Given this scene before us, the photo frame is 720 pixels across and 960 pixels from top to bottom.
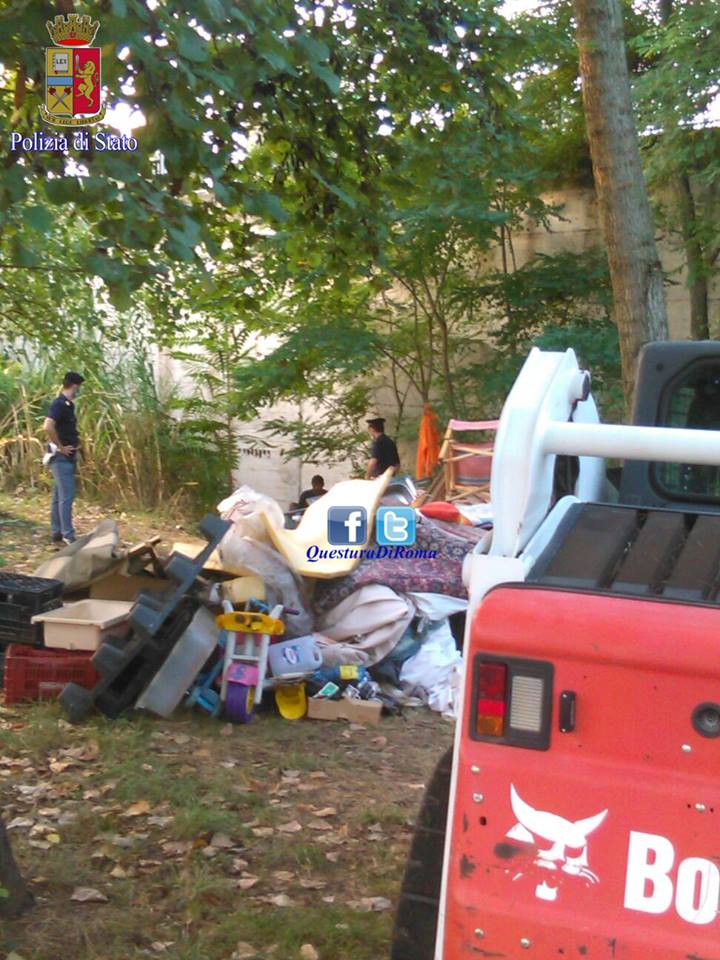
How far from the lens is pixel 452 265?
14211 millimetres

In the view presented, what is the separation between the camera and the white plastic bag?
7.56 metres

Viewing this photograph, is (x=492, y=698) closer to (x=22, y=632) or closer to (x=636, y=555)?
(x=636, y=555)

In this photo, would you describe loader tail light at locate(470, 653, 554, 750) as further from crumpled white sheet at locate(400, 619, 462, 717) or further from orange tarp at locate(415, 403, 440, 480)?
orange tarp at locate(415, 403, 440, 480)

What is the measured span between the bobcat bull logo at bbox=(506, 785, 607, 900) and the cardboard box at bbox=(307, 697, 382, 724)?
4.44 m

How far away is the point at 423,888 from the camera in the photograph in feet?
9.14

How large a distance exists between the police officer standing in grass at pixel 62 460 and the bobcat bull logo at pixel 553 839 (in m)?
9.66

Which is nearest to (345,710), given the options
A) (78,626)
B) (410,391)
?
(78,626)

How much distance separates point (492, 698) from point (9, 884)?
234 centimetres

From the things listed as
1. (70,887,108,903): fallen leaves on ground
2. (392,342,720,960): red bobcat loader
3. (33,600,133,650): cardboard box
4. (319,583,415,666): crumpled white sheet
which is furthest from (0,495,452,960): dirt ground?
(392,342,720,960): red bobcat loader

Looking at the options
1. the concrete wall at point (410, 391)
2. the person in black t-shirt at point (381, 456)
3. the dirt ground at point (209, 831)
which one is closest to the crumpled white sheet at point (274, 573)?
the dirt ground at point (209, 831)

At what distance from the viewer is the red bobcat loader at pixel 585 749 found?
211 centimetres

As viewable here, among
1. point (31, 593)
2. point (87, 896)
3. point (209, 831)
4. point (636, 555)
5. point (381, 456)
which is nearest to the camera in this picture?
point (636, 555)

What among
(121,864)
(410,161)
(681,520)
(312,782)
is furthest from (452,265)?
(681,520)

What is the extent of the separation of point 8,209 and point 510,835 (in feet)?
7.91
